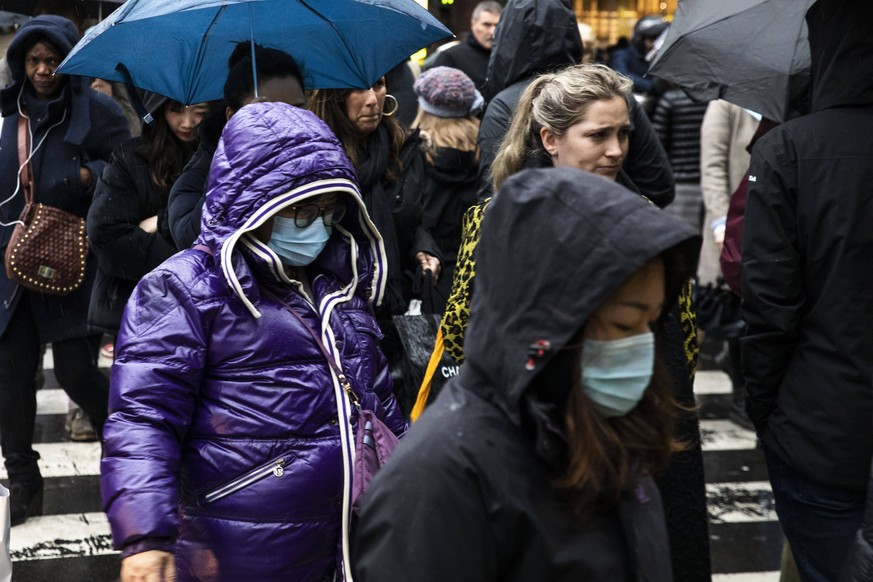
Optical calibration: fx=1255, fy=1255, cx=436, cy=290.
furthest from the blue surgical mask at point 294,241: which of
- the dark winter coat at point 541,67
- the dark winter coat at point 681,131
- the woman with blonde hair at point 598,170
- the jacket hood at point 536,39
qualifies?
the dark winter coat at point 681,131

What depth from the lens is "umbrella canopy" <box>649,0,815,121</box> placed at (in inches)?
191

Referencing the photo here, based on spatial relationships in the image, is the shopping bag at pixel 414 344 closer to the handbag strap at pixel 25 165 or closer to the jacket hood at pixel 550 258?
the handbag strap at pixel 25 165

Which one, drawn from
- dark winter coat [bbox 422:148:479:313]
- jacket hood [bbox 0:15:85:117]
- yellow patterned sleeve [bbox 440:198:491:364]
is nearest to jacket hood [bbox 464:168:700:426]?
yellow patterned sleeve [bbox 440:198:491:364]

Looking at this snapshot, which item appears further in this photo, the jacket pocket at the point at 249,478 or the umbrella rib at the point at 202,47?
the umbrella rib at the point at 202,47

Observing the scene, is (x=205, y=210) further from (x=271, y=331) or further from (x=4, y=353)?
(x=4, y=353)

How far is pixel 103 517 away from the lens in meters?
6.37

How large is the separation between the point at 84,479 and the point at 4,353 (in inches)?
44.1

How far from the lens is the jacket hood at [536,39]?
5.52m

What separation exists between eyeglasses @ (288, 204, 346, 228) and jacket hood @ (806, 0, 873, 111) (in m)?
1.54

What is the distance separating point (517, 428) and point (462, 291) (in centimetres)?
190

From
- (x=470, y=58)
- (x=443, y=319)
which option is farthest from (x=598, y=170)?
(x=470, y=58)

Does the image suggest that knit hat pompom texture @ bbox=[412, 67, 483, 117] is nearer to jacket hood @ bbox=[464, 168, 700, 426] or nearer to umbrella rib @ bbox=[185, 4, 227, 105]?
umbrella rib @ bbox=[185, 4, 227, 105]

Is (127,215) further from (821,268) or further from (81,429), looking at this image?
(821,268)

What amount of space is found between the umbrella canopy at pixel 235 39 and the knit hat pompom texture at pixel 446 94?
1.67 meters
